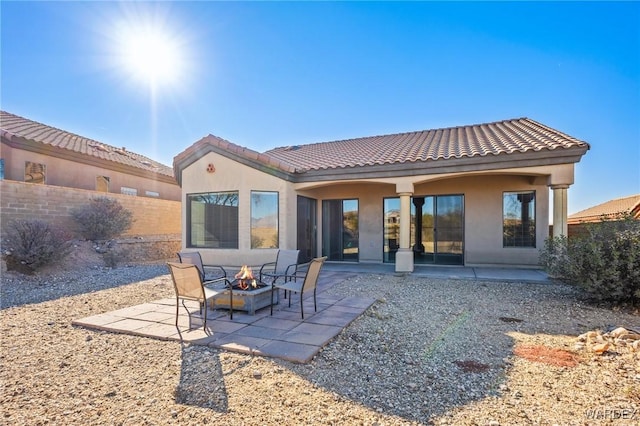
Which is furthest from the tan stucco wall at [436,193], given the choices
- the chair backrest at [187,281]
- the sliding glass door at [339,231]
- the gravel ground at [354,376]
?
the chair backrest at [187,281]

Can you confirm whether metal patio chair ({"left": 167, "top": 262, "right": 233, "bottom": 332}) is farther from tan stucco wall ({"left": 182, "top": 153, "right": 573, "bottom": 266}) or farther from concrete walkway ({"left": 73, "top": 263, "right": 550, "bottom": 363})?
tan stucco wall ({"left": 182, "top": 153, "right": 573, "bottom": 266})

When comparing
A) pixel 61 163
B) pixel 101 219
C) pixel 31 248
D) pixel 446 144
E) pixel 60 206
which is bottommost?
pixel 31 248

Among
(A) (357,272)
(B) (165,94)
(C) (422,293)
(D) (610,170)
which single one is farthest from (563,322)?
(D) (610,170)

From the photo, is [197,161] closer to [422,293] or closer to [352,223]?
[352,223]

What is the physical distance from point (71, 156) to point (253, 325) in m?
16.0

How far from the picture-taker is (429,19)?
9633 millimetres

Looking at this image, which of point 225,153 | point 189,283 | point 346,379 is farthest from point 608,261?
point 225,153

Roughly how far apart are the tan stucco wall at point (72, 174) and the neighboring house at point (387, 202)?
752 cm

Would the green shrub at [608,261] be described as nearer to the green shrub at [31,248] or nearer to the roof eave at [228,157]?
the roof eave at [228,157]

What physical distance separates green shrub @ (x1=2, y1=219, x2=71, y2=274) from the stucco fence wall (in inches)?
68.7

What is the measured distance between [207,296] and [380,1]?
29.7ft

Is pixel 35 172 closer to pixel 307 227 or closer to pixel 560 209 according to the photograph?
pixel 307 227

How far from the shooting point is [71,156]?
51.6 ft

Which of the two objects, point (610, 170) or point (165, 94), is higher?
point (165, 94)
